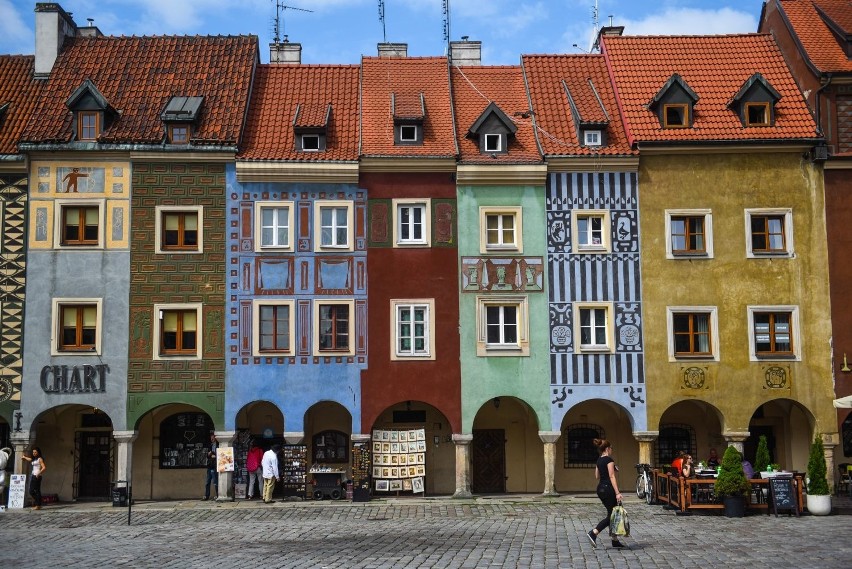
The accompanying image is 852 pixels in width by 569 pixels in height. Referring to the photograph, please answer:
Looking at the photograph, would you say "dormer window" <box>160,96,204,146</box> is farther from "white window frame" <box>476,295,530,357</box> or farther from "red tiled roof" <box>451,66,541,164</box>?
"white window frame" <box>476,295,530,357</box>

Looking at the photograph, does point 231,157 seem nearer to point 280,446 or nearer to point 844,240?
point 280,446

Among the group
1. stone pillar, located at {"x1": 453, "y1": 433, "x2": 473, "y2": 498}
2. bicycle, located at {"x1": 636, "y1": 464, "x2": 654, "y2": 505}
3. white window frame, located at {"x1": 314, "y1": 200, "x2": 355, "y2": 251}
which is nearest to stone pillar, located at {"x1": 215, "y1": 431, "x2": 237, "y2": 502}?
white window frame, located at {"x1": 314, "y1": 200, "x2": 355, "y2": 251}

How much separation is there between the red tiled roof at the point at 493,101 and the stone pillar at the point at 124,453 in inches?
554

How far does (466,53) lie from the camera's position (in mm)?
39906

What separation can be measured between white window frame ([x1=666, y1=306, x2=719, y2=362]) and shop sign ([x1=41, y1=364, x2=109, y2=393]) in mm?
18251

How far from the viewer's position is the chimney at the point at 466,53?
39.8 meters

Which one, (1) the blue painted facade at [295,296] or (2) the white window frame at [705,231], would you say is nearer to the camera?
(1) the blue painted facade at [295,296]

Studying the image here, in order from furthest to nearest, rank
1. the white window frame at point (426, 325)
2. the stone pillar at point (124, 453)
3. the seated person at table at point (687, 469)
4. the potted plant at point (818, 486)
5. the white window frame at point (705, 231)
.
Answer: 1. the white window frame at point (705, 231)
2. the white window frame at point (426, 325)
3. the stone pillar at point (124, 453)
4. the seated person at table at point (687, 469)
5. the potted plant at point (818, 486)

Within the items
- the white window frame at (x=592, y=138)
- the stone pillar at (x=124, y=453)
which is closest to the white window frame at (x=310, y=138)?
the white window frame at (x=592, y=138)

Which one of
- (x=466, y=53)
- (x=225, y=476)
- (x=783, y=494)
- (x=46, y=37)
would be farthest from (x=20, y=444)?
(x=783, y=494)

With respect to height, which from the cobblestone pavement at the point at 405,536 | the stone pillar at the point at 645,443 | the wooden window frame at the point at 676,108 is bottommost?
the cobblestone pavement at the point at 405,536

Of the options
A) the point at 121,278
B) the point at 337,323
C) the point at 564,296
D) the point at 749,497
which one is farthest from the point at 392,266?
the point at 749,497

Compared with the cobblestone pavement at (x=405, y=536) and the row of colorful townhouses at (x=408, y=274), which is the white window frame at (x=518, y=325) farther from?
the cobblestone pavement at (x=405, y=536)

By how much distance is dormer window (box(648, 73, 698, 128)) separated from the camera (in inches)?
1368
